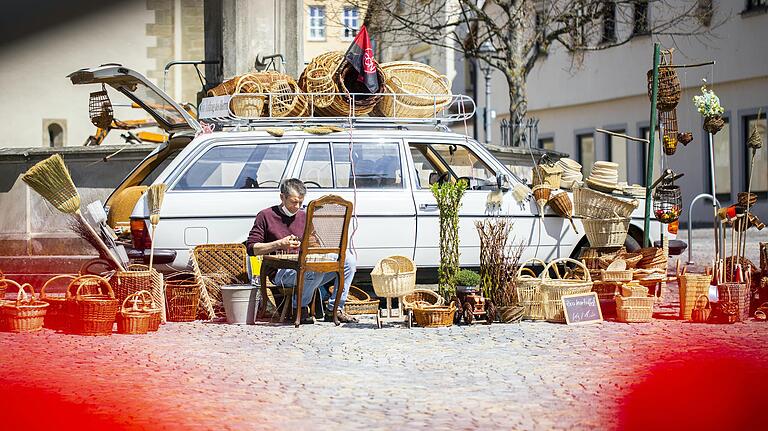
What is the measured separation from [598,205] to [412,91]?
7.96 feet

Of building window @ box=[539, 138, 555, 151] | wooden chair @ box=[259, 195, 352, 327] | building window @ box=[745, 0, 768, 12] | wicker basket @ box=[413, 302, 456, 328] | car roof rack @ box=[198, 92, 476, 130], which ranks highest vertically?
building window @ box=[745, 0, 768, 12]

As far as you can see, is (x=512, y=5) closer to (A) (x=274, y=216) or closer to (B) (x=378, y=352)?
(A) (x=274, y=216)

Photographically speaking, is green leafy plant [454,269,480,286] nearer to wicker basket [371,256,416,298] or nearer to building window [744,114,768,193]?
wicker basket [371,256,416,298]

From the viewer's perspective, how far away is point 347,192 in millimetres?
12547

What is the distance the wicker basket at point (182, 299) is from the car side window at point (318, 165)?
1.55 metres

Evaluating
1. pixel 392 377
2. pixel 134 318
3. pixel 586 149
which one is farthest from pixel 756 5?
pixel 392 377

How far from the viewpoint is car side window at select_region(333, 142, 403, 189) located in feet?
41.5

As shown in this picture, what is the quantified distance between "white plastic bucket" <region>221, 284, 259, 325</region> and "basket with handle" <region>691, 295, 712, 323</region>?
12.5 feet

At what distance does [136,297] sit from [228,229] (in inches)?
54.4

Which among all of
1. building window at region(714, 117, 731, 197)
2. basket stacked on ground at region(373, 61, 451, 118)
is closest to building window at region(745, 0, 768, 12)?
building window at region(714, 117, 731, 197)

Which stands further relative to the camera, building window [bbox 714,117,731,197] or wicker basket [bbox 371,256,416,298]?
building window [bbox 714,117,731,197]

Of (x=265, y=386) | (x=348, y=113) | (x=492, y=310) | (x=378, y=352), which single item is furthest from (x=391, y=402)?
(x=348, y=113)

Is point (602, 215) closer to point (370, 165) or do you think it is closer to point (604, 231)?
point (604, 231)

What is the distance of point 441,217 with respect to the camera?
38.7 ft
